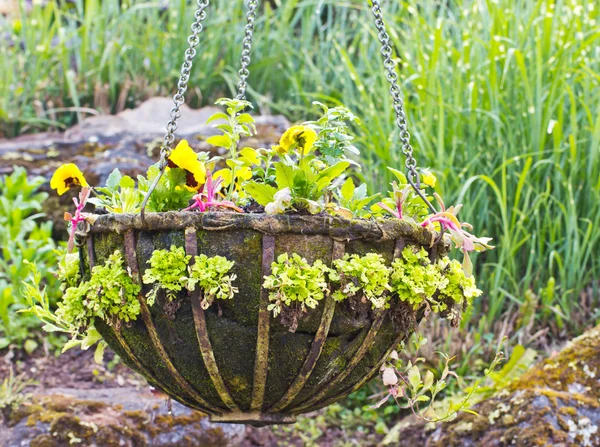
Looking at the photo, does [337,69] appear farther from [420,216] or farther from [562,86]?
[420,216]

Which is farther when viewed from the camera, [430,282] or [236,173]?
[236,173]

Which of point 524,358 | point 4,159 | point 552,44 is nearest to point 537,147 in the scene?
point 552,44

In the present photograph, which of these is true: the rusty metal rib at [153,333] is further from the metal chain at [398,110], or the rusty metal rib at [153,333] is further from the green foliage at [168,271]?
the metal chain at [398,110]

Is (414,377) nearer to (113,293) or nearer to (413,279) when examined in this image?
(413,279)

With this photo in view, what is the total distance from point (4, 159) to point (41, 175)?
0.23 meters

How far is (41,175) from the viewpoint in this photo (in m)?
3.54

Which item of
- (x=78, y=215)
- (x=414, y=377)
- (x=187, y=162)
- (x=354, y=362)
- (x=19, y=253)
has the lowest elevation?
(x=19, y=253)

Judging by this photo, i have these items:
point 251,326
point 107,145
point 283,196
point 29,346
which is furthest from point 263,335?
point 107,145

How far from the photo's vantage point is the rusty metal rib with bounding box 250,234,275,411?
113 centimetres

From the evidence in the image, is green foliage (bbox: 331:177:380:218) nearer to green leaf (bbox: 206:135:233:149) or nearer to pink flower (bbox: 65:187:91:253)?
green leaf (bbox: 206:135:233:149)

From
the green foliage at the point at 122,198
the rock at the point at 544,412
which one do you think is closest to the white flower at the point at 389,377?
the green foliage at the point at 122,198

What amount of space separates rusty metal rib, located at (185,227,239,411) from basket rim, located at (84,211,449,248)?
3 cm

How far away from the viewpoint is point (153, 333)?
1.22 m

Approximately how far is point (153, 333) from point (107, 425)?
1415 mm
